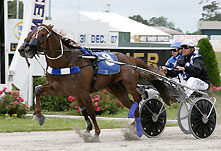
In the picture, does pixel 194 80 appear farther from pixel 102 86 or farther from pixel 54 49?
pixel 54 49

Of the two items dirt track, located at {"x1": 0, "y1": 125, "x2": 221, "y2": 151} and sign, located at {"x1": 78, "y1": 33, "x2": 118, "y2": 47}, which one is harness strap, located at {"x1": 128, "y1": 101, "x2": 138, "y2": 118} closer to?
dirt track, located at {"x1": 0, "y1": 125, "x2": 221, "y2": 151}

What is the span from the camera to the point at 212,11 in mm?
67000

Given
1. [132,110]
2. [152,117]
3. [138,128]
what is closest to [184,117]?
[152,117]

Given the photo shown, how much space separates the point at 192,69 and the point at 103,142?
78.8 inches

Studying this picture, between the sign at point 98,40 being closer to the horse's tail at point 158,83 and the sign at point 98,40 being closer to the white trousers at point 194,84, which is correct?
the horse's tail at point 158,83

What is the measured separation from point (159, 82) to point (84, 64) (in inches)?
65.5

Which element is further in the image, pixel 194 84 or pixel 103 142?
pixel 194 84

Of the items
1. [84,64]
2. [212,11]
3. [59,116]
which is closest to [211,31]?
[212,11]

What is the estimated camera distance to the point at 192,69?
8.32 metres

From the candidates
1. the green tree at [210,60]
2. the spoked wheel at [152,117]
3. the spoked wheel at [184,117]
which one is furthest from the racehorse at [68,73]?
the green tree at [210,60]

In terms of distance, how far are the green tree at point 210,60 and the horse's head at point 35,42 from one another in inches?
420

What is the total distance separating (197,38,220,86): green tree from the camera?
A: 17.2 m

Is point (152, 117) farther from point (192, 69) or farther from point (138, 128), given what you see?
point (192, 69)

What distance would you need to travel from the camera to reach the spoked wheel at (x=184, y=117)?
8273 millimetres
